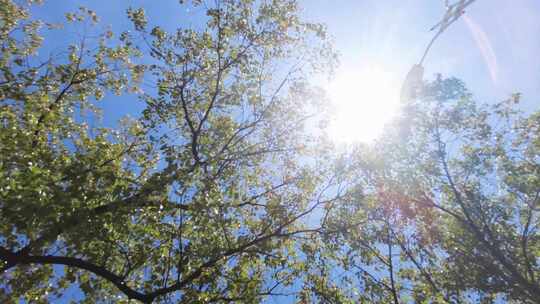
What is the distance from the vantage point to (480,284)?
1698cm

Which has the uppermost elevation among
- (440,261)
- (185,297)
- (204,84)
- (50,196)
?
(204,84)

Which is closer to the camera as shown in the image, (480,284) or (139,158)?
(139,158)

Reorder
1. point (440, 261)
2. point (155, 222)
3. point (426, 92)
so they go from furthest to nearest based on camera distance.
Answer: point (440, 261), point (426, 92), point (155, 222)

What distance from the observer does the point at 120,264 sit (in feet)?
41.1

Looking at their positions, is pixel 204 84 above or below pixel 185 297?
above

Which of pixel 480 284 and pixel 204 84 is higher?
pixel 204 84

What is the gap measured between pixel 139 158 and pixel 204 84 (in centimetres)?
424

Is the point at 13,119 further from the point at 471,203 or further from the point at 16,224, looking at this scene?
the point at 471,203

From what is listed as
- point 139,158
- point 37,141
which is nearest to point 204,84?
point 139,158

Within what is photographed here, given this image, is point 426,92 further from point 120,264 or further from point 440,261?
point 120,264

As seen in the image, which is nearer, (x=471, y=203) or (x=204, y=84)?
(x=204, y=84)

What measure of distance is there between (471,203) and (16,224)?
19098mm

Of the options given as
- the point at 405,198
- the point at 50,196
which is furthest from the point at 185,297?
the point at 405,198

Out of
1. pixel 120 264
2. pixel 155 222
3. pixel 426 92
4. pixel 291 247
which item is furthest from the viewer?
pixel 426 92
